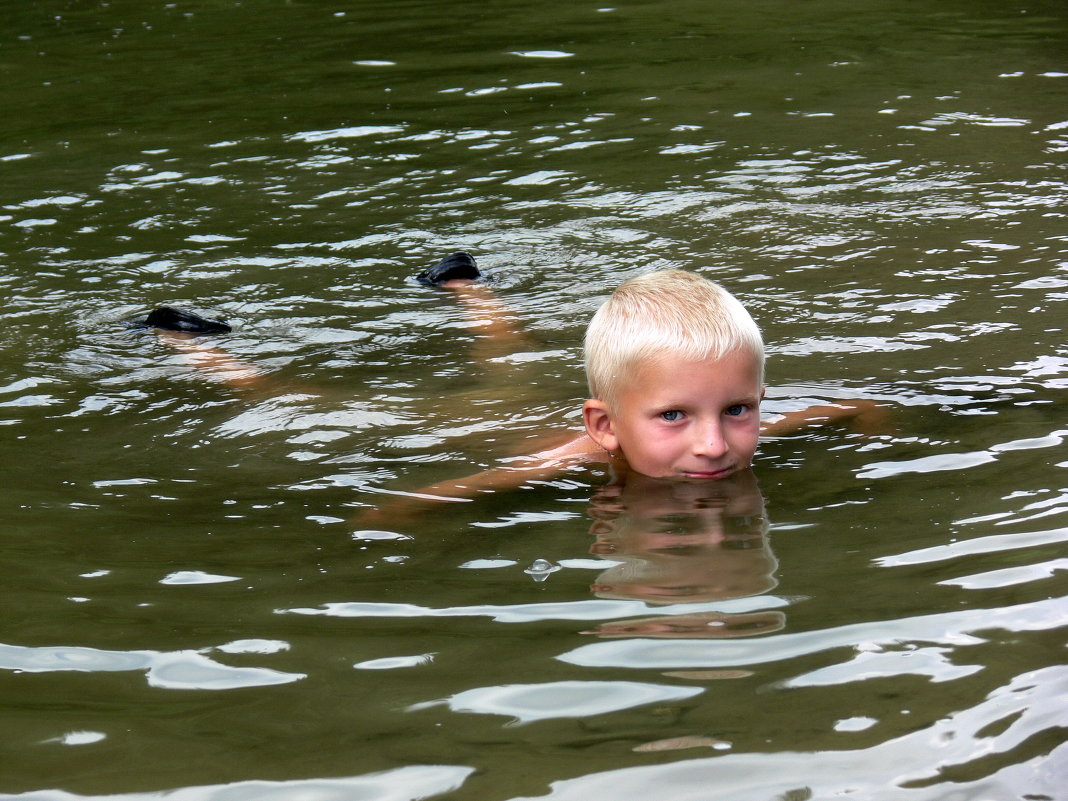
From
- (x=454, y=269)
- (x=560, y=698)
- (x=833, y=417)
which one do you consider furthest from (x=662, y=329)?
(x=454, y=269)

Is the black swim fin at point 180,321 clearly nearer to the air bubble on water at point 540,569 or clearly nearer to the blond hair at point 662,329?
the blond hair at point 662,329

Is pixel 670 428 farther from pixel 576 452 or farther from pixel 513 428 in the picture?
pixel 513 428

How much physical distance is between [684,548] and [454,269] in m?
3.56

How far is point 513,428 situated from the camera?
572 centimetres

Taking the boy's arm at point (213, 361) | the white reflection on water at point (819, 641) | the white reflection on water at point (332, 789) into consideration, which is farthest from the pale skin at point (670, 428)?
the white reflection on water at point (332, 789)

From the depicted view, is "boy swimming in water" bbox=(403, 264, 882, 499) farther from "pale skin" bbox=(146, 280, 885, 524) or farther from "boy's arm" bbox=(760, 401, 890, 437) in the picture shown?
"boy's arm" bbox=(760, 401, 890, 437)

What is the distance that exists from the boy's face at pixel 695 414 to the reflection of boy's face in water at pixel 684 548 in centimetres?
9

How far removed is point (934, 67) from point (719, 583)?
9.49 m

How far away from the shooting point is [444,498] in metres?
4.85

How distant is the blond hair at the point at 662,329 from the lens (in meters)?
4.84

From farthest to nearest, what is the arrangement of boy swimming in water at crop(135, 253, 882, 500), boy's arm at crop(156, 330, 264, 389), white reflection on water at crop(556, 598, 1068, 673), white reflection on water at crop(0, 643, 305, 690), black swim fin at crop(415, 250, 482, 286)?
1. black swim fin at crop(415, 250, 482, 286)
2. boy's arm at crop(156, 330, 264, 389)
3. boy swimming in water at crop(135, 253, 882, 500)
4. white reflection on water at crop(0, 643, 305, 690)
5. white reflection on water at crop(556, 598, 1068, 673)

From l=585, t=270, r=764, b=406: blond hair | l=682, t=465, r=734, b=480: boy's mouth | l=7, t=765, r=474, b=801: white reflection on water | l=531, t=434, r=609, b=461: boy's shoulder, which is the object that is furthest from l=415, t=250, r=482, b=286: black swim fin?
l=7, t=765, r=474, b=801: white reflection on water

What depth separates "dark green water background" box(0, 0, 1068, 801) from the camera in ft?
9.72

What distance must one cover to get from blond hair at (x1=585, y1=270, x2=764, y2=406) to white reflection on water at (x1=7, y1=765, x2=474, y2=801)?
2324mm
